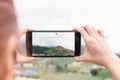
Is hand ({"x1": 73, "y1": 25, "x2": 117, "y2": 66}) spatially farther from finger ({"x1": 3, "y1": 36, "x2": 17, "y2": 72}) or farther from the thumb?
finger ({"x1": 3, "y1": 36, "x2": 17, "y2": 72})

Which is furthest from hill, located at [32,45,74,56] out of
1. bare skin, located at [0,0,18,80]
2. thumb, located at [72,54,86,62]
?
bare skin, located at [0,0,18,80]

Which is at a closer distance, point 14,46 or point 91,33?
point 14,46

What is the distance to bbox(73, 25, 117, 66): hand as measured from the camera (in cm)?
75

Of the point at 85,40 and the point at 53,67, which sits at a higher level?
the point at 85,40

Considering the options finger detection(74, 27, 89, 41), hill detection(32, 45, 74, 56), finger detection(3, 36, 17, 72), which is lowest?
hill detection(32, 45, 74, 56)

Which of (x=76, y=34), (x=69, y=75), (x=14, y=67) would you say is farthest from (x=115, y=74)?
(x=69, y=75)

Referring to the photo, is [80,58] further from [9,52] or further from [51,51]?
[9,52]

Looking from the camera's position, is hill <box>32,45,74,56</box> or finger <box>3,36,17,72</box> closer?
finger <box>3,36,17,72</box>

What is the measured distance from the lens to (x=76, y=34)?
0.80 metres

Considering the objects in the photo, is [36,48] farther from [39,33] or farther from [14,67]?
[14,67]

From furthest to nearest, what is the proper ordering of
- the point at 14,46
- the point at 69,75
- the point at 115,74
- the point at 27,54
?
the point at 69,75 → the point at 27,54 → the point at 115,74 → the point at 14,46

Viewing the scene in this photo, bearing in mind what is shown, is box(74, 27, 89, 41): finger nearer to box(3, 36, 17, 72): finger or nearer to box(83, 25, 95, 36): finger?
box(83, 25, 95, 36): finger

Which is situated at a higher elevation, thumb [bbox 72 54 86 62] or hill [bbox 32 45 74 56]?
hill [bbox 32 45 74 56]

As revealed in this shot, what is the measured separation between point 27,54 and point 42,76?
972mm
